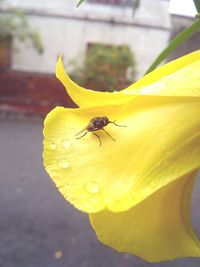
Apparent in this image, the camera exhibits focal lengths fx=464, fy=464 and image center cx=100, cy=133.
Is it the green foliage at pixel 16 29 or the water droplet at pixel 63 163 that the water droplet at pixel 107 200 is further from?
the green foliage at pixel 16 29

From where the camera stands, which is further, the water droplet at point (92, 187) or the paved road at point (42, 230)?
the paved road at point (42, 230)

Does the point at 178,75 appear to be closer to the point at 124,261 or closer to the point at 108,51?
the point at 124,261

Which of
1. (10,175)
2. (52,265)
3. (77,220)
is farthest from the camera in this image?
(10,175)

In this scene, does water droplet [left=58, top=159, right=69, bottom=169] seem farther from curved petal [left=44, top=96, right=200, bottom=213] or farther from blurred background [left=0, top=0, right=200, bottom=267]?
blurred background [left=0, top=0, right=200, bottom=267]

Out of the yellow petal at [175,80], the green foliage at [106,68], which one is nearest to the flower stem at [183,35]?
the yellow petal at [175,80]

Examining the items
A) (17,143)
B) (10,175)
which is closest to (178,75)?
(10,175)

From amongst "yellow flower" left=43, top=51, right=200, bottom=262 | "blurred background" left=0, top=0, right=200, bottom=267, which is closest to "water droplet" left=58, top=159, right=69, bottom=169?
"yellow flower" left=43, top=51, right=200, bottom=262
